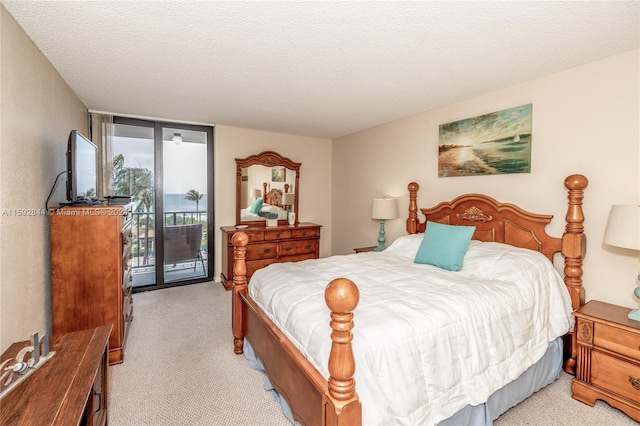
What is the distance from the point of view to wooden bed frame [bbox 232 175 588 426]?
117cm

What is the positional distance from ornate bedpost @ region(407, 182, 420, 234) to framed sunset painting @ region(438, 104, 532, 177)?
350 millimetres

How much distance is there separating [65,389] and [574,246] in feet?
10.5

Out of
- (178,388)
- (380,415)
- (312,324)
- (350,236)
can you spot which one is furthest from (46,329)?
(350,236)

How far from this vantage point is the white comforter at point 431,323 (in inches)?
51.7

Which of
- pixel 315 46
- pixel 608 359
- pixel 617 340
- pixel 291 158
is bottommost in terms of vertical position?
pixel 608 359

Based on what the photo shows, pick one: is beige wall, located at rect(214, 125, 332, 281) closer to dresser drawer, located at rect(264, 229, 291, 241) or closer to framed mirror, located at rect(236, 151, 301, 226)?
framed mirror, located at rect(236, 151, 301, 226)

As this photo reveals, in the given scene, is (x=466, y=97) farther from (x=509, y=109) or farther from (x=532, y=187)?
(x=532, y=187)

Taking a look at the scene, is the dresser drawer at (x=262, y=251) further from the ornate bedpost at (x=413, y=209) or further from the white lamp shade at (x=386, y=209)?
the ornate bedpost at (x=413, y=209)

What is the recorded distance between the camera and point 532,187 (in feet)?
8.58

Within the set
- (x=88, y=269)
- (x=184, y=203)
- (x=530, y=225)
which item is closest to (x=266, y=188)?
(x=184, y=203)

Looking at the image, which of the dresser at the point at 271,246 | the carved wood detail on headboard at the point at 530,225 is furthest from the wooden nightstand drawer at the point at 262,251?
the carved wood detail on headboard at the point at 530,225

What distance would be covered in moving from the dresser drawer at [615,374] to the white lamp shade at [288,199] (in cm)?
406

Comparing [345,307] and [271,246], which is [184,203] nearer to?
[271,246]

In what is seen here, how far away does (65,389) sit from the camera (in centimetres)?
114
